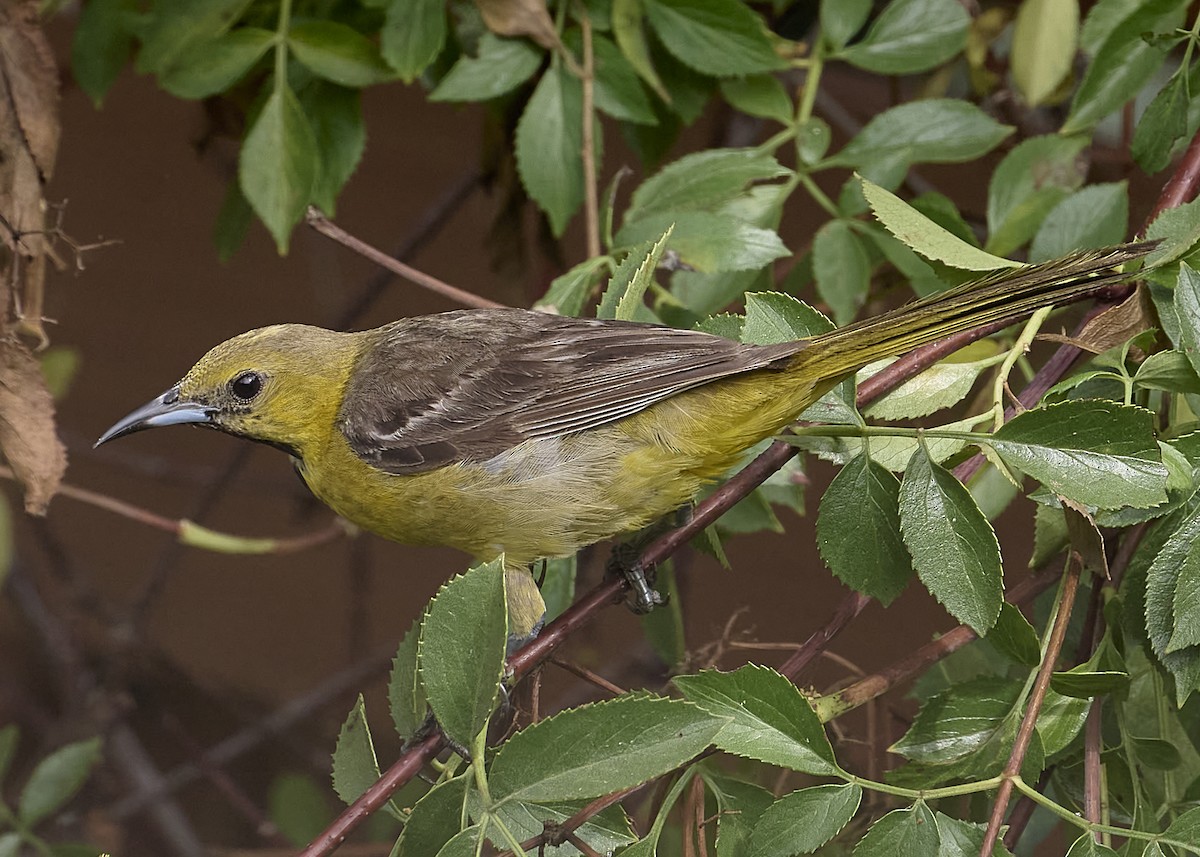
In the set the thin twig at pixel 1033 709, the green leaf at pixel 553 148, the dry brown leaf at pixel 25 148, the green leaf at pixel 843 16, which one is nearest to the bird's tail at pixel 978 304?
the thin twig at pixel 1033 709

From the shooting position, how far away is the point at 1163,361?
1.20 meters

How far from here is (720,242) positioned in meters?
1.65

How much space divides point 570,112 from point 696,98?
11.0 inches

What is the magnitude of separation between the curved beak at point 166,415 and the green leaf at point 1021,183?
1.19 meters

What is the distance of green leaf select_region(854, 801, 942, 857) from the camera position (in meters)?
1.11

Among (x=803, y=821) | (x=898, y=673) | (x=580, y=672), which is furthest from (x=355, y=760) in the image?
(x=898, y=673)

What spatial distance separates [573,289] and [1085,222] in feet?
2.28

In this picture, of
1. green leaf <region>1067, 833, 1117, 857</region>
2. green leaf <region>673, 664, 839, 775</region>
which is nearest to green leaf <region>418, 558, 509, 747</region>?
green leaf <region>673, 664, 839, 775</region>

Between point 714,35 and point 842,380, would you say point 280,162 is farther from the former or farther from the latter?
point 842,380

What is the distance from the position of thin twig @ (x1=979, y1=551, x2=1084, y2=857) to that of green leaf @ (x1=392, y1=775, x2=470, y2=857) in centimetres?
47

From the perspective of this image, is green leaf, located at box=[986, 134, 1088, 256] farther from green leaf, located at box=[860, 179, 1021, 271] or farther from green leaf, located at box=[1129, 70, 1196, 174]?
green leaf, located at box=[860, 179, 1021, 271]

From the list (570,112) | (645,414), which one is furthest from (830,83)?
(645,414)

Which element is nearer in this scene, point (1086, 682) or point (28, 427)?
point (1086, 682)

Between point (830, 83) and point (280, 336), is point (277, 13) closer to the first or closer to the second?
point (280, 336)
